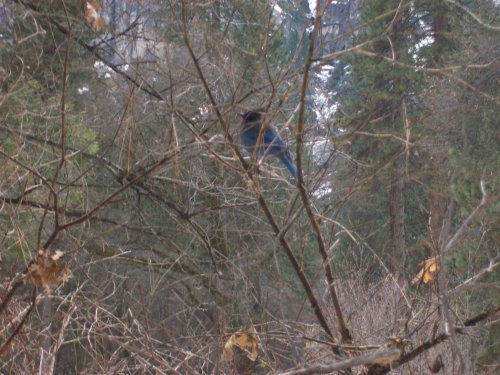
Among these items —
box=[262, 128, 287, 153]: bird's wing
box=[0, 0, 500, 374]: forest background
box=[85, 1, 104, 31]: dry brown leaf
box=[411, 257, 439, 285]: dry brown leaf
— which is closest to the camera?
box=[262, 128, 287, 153]: bird's wing

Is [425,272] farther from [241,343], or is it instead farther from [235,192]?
[235,192]

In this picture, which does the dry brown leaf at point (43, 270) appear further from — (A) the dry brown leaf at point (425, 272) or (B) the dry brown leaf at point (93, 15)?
(B) the dry brown leaf at point (93, 15)

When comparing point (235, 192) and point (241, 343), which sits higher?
point (235, 192)

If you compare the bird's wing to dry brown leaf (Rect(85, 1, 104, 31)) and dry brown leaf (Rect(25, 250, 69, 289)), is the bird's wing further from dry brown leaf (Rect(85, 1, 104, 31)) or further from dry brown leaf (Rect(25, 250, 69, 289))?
dry brown leaf (Rect(85, 1, 104, 31))

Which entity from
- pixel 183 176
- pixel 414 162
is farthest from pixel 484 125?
pixel 183 176

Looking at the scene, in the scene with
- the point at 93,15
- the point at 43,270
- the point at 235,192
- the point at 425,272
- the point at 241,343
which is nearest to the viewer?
the point at 43,270

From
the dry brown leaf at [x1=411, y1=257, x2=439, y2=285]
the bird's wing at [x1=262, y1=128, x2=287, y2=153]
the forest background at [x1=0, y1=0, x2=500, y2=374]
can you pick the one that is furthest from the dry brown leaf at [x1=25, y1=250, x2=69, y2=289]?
the dry brown leaf at [x1=411, y1=257, x2=439, y2=285]

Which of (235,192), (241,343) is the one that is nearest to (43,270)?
(241,343)

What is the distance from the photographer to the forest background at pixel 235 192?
108 inches

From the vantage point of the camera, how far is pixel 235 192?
4012 mm

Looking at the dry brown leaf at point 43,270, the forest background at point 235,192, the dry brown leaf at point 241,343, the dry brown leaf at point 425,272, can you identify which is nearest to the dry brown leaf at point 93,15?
the forest background at point 235,192

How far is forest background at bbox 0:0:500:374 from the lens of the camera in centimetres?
275

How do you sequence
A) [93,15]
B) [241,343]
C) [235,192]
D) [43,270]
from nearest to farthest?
[43,270]
[241,343]
[235,192]
[93,15]

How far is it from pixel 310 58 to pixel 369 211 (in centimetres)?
1903
